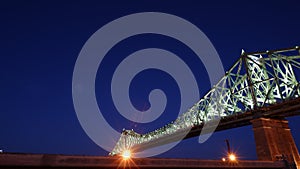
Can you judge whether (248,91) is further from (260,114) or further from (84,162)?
(84,162)

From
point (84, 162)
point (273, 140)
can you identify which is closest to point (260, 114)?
point (273, 140)

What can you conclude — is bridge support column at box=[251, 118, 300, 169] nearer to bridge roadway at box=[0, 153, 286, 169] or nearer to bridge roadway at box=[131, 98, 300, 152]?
bridge roadway at box=[131, 98, 300, 152]

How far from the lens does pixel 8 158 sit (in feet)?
34.1

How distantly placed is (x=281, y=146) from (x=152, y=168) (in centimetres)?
2347

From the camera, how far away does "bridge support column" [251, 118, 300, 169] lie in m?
29.5

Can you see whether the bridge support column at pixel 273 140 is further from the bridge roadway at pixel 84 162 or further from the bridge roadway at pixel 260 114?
the bridge roadway at pixel 84 162

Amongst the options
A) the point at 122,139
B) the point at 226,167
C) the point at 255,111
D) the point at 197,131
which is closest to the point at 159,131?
the point at 197,131

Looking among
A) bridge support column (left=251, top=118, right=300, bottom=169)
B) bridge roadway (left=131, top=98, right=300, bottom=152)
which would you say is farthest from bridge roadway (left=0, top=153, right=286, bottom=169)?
bridge roadway (left=131, top=98, right=300, bottom=152)

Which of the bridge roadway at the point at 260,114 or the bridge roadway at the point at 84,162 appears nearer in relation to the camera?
the bridge roadway at the point at 84,162

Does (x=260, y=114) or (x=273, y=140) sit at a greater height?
(x=260, y=114)

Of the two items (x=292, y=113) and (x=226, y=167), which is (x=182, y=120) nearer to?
(x=292, y=113)

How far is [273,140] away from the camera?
100 feet

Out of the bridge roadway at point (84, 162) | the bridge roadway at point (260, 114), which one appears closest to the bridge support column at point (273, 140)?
the bridge roadway at point (260, 114)

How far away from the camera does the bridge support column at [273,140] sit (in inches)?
1160
